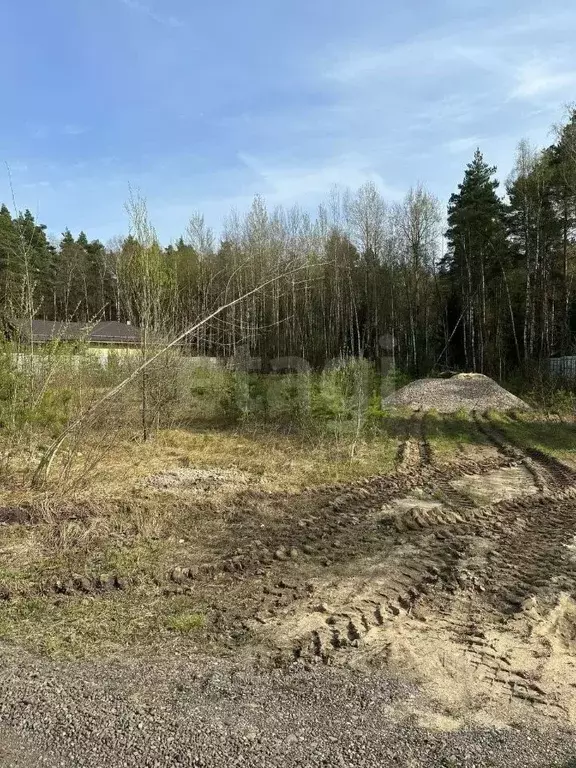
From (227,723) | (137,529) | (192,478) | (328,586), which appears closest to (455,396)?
(192,478)

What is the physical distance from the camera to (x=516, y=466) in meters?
10.1

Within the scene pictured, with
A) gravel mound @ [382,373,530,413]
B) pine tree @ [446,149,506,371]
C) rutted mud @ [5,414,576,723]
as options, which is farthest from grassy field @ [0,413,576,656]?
pine tree @ [446,149,506,371]

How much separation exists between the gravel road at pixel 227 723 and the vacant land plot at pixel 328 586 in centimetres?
2

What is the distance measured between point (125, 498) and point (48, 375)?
2.85 metres

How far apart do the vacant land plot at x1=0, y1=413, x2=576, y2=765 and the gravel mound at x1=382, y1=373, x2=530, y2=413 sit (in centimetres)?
1107

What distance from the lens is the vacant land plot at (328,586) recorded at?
3.01 meters

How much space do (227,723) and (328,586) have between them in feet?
6.60

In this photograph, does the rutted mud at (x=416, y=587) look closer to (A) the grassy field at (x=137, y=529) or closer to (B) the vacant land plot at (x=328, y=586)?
(B) the vacant land plot at (x=328, y=586)

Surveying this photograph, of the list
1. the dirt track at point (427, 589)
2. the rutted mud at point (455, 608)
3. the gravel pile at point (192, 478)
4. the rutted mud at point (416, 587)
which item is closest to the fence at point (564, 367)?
the rutted mud at point (416, 587)

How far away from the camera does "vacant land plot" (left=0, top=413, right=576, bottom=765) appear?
3.01 m

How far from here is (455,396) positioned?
20.5m

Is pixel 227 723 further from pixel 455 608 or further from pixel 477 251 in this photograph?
pixel 477 251

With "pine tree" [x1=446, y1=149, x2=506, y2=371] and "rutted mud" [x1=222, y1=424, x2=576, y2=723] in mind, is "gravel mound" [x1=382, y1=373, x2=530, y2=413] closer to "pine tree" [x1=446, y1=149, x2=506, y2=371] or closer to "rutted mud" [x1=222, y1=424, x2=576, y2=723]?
"pine tree" [x1=446, y1=149, x2=506, y2=371]

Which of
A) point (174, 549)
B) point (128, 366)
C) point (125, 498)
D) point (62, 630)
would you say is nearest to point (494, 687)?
point (62, 630)
